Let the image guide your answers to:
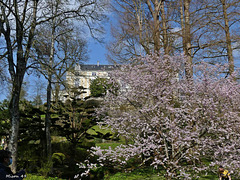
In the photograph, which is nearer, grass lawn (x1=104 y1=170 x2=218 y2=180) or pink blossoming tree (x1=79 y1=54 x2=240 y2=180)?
pink blossoming tree (x1=79 y1=54 x2=240 y2=180)

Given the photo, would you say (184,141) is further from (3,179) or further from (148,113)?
(3,179)

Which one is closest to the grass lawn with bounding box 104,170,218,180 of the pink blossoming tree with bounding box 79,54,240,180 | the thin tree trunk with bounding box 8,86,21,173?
the pink blossoming tree with bounding box 79,54,240,180

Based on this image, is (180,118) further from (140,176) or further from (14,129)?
(14,129)

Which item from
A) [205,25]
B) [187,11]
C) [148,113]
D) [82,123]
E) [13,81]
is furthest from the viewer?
[187,11]

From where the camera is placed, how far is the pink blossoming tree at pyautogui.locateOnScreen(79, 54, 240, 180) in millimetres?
4773

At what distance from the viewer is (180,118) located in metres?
5.53

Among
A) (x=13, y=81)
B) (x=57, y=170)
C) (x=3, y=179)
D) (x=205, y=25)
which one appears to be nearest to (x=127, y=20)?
(x=205, y=25)

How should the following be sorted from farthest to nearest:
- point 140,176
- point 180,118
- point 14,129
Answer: point 140,176 → point 14,129 → point 180,118

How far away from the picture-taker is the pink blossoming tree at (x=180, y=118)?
477 cm

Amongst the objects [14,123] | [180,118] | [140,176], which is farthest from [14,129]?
[180,118]

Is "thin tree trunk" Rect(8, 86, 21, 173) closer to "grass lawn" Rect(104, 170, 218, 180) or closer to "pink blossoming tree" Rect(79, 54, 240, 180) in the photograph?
"pink blossoming tree" Rect(79, 54, 240, 180)

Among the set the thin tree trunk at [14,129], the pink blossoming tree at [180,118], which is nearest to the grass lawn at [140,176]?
the pink blossoming tree at [180,118]

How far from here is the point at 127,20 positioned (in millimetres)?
12195

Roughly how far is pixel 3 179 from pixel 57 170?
16.3 ft
